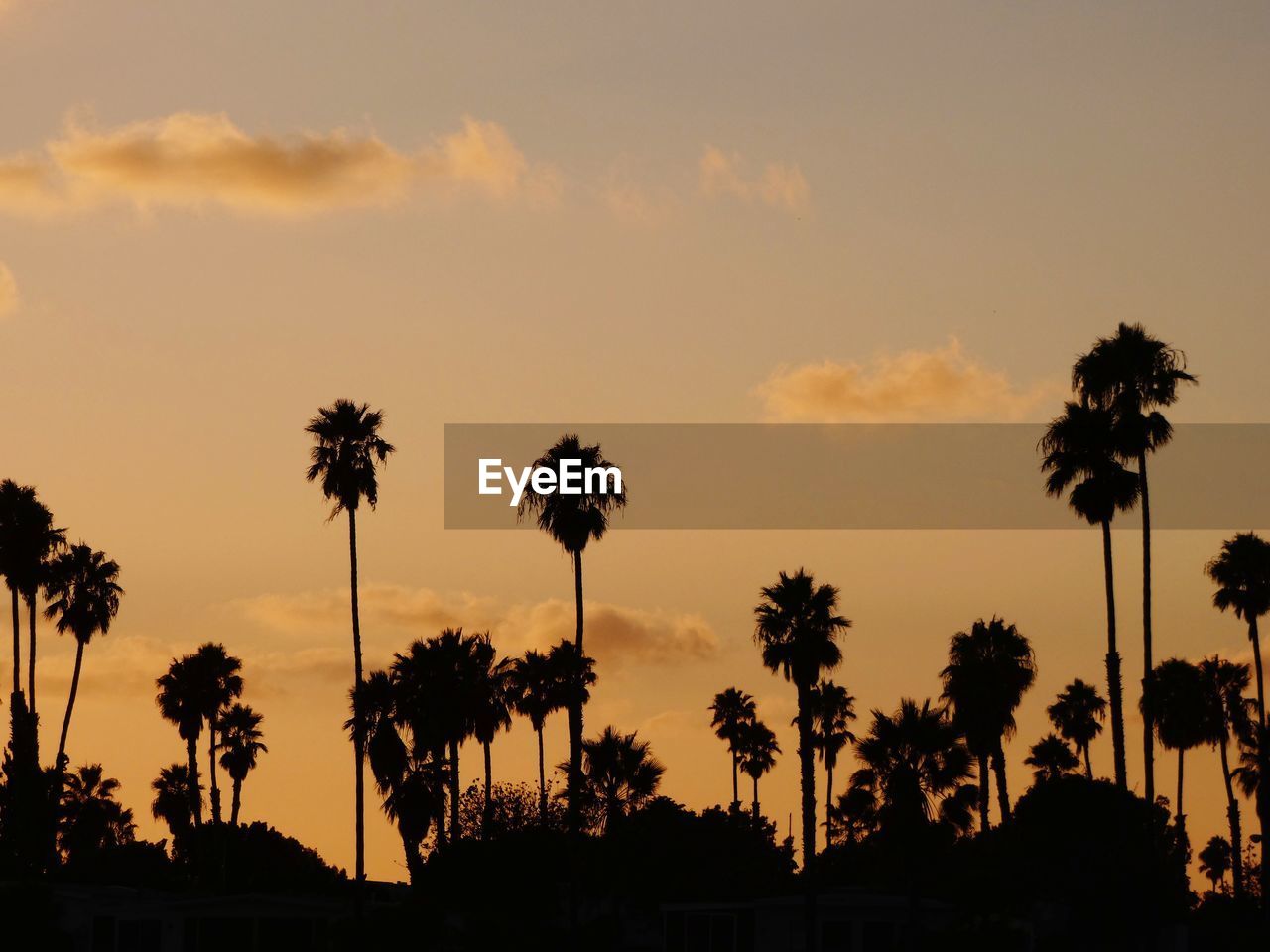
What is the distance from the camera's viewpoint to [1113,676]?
7719cm

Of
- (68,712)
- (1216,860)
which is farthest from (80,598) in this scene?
(1216,860)

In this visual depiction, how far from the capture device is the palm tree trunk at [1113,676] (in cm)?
7594

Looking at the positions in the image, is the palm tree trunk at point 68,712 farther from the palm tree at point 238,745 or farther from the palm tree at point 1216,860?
the palm tree at point 1216,860

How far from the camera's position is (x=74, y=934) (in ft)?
246

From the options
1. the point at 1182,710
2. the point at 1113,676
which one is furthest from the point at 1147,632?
the point at 1182,710

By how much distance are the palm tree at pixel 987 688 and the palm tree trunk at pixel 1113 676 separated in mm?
23800

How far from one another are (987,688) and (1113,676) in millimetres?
26417

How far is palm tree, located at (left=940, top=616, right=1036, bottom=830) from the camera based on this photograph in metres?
103

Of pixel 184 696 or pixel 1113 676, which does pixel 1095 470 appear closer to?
pixel 1113 676

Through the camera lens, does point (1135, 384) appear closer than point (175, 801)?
Yes

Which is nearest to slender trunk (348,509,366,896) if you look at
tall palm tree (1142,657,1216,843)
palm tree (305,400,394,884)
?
palm tree (305,400,394,884)

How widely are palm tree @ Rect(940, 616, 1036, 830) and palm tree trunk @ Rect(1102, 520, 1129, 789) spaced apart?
937 inches

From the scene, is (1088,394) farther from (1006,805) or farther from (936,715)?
(1006,805)

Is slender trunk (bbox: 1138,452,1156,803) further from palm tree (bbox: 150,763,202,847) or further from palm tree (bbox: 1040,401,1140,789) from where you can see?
palm tree (bbox: 150,763,202,847)
